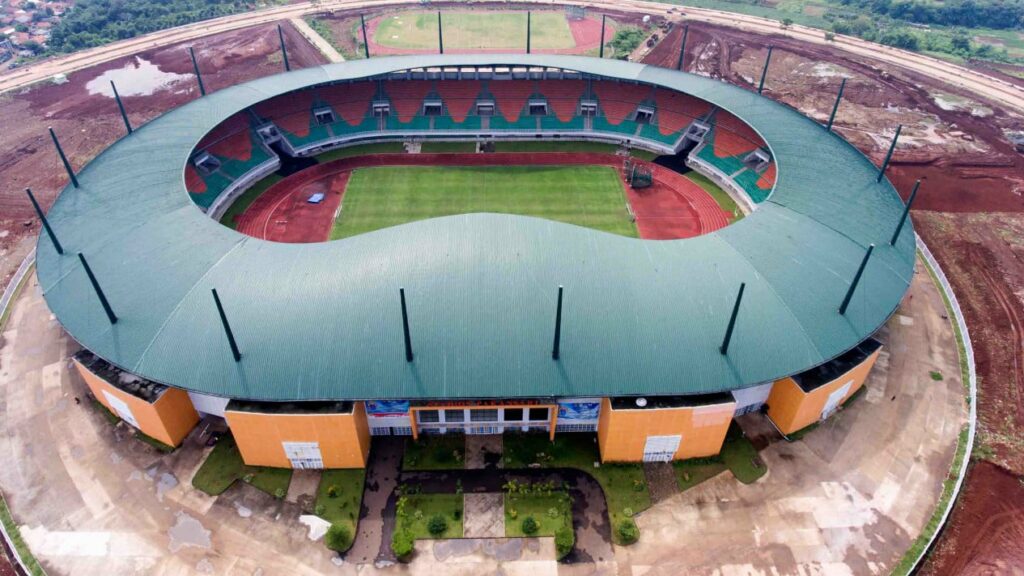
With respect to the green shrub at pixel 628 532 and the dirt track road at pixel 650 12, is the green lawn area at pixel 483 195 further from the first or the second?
the dirt track road at pixel 650 12

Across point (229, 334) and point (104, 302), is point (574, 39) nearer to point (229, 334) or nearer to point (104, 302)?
point (229, 334)

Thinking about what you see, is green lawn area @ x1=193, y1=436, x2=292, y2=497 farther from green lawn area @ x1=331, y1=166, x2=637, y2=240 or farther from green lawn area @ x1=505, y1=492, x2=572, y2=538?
green lawn area @ x1=331, y1=166, x2=637, y2=240

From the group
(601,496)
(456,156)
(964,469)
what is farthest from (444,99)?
(964,469)

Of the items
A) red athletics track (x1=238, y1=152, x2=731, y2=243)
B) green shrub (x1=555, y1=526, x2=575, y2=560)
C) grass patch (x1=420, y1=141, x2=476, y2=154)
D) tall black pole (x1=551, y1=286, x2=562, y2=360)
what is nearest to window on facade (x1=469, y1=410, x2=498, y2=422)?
tall black pole (x1=551, y1=286, x2=562, y2=360)

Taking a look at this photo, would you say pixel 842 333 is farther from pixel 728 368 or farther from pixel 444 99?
pixel 444 99

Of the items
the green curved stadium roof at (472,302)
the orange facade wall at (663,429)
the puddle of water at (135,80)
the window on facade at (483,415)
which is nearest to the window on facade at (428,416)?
the window on facade at (483,415)

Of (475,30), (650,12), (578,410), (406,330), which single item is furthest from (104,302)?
(650,12)
